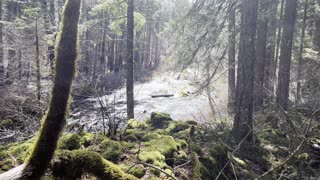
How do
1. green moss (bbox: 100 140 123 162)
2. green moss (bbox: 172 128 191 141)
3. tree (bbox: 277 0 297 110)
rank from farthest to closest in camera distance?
tree (bbox: 277 0 297 110) < green moss (bbox: 172 128 191 141) < green moss (bbox: 100 140 123 162)

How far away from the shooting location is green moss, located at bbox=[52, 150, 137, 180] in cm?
360

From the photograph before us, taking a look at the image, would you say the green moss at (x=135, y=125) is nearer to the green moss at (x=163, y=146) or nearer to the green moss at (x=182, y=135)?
the green moss at (x=182, y=135)

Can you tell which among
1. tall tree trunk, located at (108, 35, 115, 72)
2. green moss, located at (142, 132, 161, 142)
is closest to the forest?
green moss, located at (142, 132, 161, 142)

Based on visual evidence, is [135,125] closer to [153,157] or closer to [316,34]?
[153,157]

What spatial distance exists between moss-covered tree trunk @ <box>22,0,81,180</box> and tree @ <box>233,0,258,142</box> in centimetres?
551

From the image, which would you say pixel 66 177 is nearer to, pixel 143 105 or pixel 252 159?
pixel 252 159

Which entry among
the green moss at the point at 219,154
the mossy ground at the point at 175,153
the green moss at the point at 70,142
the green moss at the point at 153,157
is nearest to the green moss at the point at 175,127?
the mossy ground at the point at 175,153

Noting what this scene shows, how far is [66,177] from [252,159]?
15.4 feet

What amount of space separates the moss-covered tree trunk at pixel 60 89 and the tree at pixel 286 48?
8.42m

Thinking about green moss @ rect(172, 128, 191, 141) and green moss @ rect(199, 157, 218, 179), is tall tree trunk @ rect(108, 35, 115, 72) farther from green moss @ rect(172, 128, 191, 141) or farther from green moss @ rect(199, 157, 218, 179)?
green moss @ rect(199, 157, 218, 179)

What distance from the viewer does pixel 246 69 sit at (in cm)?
774

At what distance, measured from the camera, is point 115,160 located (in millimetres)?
4703

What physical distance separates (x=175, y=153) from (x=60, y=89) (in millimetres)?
3216

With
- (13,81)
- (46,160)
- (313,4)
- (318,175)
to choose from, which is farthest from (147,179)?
(313,4)
